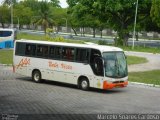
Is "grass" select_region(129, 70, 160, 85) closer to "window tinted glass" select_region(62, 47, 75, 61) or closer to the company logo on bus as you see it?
"window tinted glass" select_region(62, 47, 75, 61)

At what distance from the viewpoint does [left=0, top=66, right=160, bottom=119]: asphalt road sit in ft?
53.7

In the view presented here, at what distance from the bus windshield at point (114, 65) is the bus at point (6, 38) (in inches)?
1270

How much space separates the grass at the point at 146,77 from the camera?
26689 mm

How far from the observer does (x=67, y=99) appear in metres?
19.4

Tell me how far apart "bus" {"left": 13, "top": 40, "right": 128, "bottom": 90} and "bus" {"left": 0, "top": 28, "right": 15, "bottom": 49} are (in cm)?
2639

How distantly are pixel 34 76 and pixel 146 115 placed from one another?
1124cm

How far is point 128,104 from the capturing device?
18.6m

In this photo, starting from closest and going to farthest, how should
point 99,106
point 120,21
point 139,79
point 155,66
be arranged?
point 99,106 → point 139,79 → point 155,66 → point 120,21

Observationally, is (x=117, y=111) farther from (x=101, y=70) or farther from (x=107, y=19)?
(x=107, y=19)

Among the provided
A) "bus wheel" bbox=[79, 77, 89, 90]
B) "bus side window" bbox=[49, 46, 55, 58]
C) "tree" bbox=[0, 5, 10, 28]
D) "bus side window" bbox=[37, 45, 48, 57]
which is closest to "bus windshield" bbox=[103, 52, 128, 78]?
"bus wheel" bbox=[79, 77, 89, 90]

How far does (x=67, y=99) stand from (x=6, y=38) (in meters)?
35.0

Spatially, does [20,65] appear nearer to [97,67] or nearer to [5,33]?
[97,67]

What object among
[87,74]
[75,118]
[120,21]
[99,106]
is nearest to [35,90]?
[87,74]

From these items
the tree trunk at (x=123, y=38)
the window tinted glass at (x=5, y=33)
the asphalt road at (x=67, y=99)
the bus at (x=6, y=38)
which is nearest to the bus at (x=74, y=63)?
the asphalt road at (x=67, y=99)
